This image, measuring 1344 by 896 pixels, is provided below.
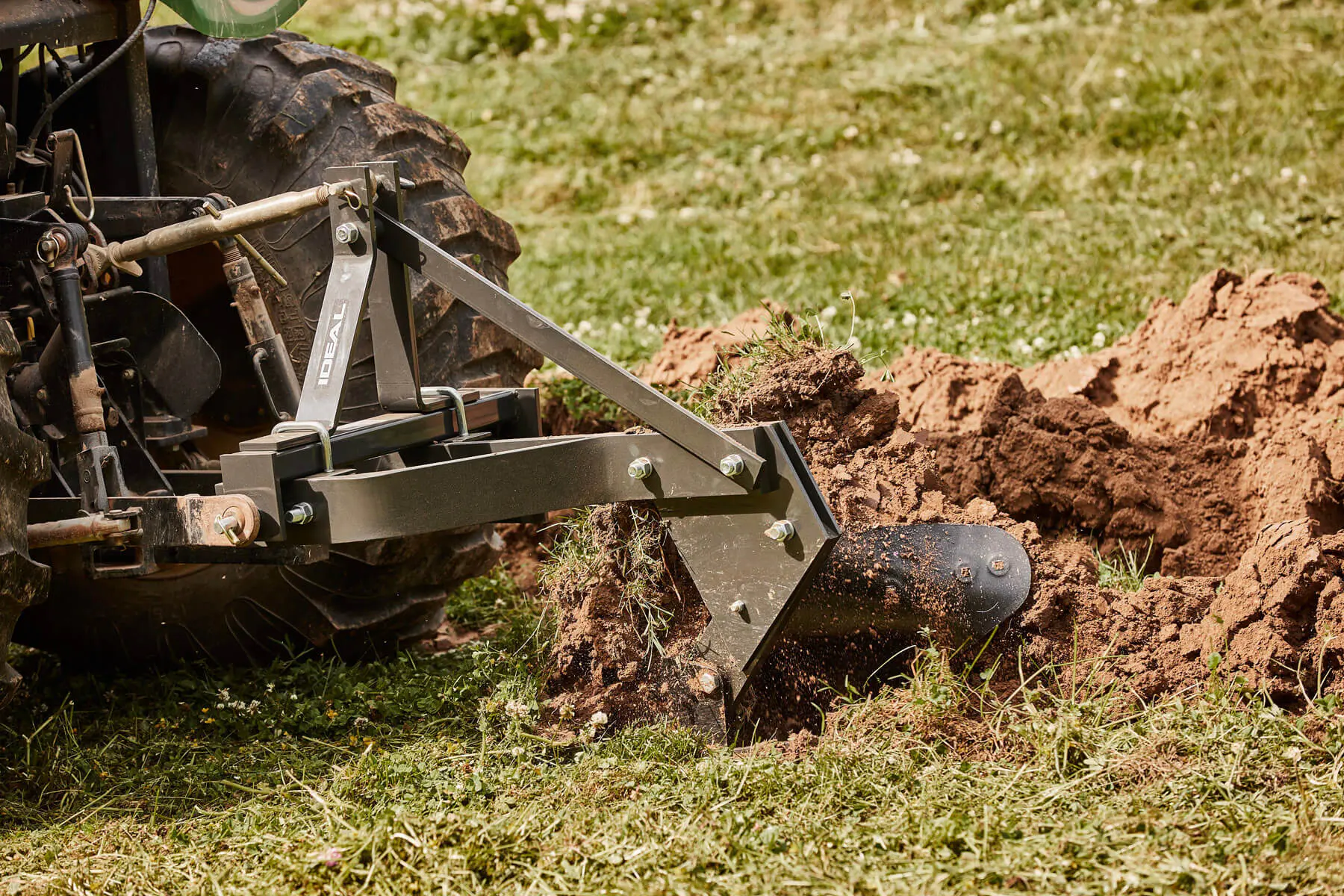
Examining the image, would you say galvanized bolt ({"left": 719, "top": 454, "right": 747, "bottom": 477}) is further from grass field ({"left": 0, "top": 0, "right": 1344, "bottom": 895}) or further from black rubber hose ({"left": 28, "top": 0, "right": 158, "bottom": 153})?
black rubber hose ({"left": 28, "top": 0, "right": 158, "bottom": 153})

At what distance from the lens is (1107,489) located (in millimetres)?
3988

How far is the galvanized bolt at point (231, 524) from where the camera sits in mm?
2648

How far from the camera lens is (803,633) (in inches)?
118

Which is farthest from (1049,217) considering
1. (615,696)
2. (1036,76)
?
(615,696)

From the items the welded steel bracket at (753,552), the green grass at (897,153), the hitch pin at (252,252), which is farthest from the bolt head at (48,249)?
the green grass at (897,153)

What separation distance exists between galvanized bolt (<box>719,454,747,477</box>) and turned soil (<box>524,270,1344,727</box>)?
43 cm

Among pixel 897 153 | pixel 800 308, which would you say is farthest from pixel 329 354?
pixel 897 153

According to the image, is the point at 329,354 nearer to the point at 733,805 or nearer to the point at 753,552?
the point at 753,552

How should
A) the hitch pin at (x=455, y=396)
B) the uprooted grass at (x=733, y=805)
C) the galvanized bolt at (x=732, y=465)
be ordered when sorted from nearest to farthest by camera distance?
the uprooted grass at (x=733, y=805) → the galvanized bolt at (x=732, y=465) → the hitch pin at (x=455, y=396)

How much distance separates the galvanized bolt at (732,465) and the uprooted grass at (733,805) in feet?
1.85

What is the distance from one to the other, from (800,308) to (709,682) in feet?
10.7

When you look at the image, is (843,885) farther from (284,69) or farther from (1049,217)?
(1049,217)

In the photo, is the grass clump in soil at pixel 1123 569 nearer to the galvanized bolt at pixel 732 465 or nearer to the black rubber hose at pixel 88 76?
the galvanized bolt at pixel 732 465

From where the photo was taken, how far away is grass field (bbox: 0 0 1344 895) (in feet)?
8.05
